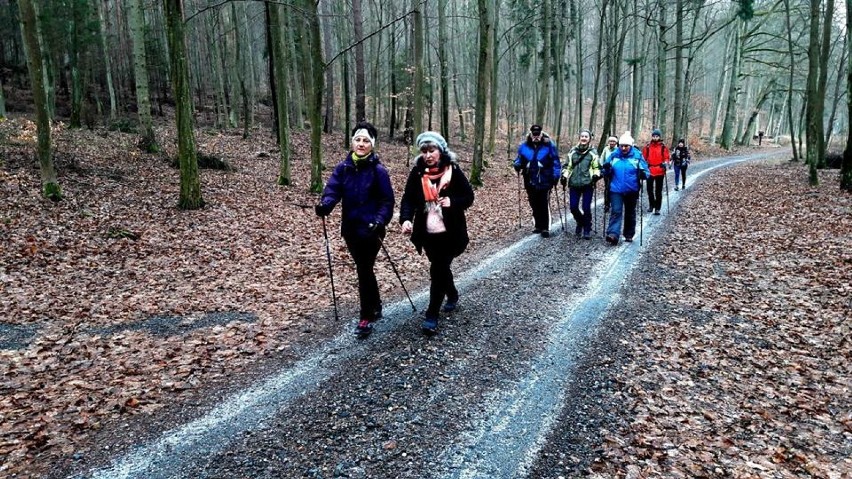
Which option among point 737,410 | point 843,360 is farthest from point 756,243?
point 737,410

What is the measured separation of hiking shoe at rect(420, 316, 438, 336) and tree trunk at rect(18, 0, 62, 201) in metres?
9.93

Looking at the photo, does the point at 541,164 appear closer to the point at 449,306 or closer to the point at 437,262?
the point at 449,306

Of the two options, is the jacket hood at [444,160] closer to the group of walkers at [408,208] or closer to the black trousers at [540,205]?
the group of walkers at [408,208]

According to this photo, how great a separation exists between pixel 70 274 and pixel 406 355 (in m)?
6.58

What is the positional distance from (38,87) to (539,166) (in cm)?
1076

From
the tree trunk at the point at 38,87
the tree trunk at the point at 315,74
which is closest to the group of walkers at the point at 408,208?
the tree trunk at the point at 38,87

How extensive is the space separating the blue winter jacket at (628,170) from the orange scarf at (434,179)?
586cm

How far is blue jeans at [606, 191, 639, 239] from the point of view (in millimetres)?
10227

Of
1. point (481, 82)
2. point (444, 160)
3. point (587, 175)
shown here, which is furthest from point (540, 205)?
point (481, 82)

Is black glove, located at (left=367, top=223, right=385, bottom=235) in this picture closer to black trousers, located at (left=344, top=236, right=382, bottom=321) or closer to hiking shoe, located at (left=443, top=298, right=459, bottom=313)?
black trousers, located at (left=344, top=236, right=382, bottom=321)

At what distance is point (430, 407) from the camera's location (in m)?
4.30

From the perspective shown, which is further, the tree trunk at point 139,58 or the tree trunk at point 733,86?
the tree trunk at point 733,86

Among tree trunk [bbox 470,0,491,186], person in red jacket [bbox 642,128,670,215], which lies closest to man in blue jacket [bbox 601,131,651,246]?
person in red jacket [bbox 642,128,670,215]

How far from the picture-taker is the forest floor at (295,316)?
413 cm
